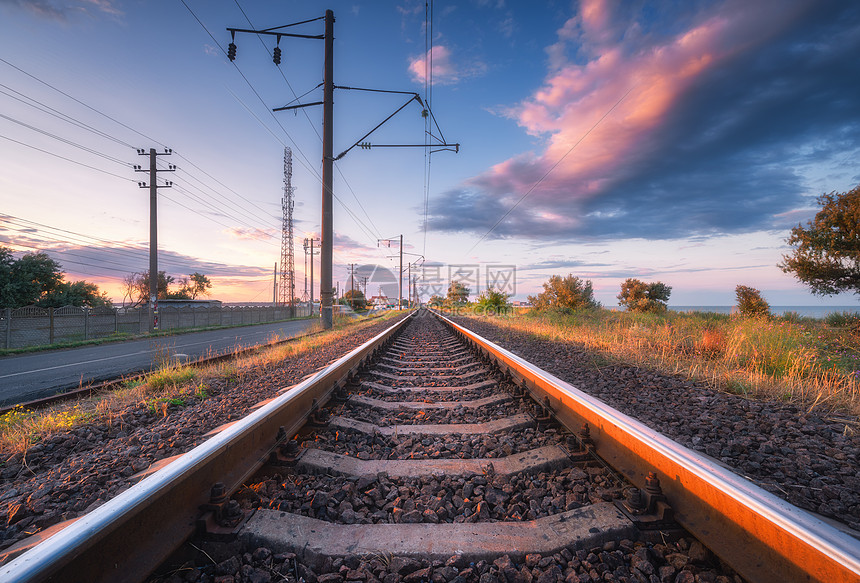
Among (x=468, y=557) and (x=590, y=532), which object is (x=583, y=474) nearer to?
(x=590, y=532)

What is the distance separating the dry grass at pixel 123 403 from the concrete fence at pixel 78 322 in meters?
13.3

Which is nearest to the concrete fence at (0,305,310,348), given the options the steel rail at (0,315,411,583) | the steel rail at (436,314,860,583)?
the steel rail at (0,315,411,583)

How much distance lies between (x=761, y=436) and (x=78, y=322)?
24.3 m

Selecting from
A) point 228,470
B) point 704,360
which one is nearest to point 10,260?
point 228,470

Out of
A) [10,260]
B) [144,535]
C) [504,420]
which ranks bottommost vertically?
[504,420]

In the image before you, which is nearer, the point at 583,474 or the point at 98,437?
the point at 583,474

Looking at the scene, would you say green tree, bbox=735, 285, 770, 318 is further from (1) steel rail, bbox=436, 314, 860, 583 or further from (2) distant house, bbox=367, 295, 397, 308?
(2) distant house, bbox=367, 295, 397, 308

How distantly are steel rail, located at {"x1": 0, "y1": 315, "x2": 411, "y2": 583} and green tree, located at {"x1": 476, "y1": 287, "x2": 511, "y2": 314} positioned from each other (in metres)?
31.0

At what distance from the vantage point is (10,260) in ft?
90.5

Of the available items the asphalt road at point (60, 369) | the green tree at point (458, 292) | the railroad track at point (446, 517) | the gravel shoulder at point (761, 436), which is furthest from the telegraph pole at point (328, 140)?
the green tree at point (458, 292)

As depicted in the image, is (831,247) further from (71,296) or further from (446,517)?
(71,296)

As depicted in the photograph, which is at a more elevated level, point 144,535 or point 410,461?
point 144,535

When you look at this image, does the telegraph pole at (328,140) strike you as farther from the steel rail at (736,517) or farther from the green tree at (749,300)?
the green tree at (749,300)

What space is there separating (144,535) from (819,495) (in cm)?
311
